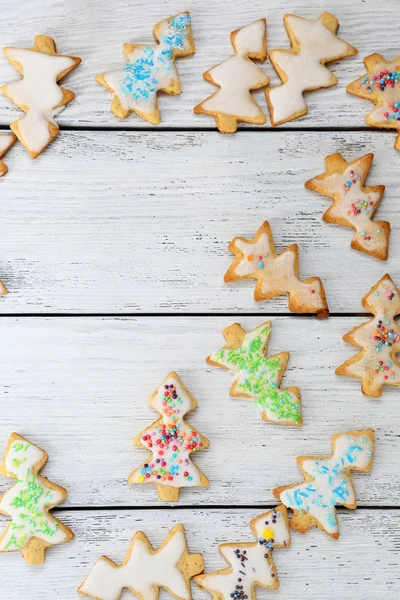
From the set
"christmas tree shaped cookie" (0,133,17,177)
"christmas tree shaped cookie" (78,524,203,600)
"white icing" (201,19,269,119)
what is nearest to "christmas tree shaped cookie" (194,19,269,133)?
"white icing" (201,19,269,119)

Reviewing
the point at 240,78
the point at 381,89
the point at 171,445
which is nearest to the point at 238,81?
the point at 240,78

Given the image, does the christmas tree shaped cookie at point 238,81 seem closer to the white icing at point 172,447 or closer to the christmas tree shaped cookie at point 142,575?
the white icing at point 172,447

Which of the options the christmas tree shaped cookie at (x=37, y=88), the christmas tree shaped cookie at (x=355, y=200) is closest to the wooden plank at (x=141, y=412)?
the christmas tree shaped cookie at (x=355, y=200)

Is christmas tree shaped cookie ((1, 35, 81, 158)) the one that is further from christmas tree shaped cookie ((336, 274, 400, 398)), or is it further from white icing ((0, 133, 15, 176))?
christmas tree shaped cookie ((336, 274, 400, 398))

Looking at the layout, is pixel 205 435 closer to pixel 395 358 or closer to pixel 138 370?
pixel 138 370

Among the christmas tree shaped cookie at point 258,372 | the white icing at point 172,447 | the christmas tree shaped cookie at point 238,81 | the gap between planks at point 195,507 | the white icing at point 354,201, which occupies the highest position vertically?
the christmas tree shaped cookie at point 238,81

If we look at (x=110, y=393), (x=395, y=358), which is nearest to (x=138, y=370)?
(x=110, y=393)

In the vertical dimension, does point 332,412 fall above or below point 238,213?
below
